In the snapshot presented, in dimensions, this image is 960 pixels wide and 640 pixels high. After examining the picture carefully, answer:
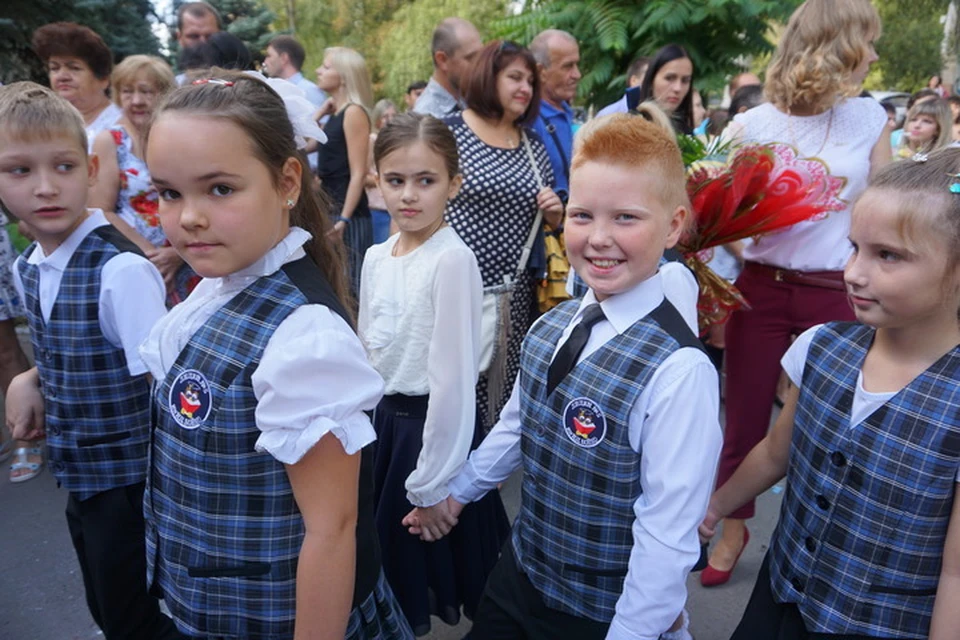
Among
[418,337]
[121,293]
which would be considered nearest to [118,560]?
[121,293]

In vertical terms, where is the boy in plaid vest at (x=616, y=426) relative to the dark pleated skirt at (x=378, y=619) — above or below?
above

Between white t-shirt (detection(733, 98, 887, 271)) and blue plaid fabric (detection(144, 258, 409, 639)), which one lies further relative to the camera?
white t-shirt (detection(733, 98, 887, 271))

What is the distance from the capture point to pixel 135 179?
12.6 feet

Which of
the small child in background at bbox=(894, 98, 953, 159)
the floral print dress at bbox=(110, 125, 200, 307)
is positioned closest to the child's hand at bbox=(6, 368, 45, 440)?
the floral print dress at bbox=(110, 125, 200, 307)

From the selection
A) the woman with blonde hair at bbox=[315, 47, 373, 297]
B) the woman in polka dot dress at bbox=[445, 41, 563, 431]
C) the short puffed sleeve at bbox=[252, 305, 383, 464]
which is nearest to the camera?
the short puffed sleeve at bbox=[252, 305, 383, 464]

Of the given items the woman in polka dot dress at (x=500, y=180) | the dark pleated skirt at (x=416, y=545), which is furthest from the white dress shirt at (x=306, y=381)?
the woman in polka dot dress at (x=500, y=180)

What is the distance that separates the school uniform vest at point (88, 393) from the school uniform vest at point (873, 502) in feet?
5.86

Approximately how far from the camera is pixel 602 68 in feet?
21.6

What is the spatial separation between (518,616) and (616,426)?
0.57 m

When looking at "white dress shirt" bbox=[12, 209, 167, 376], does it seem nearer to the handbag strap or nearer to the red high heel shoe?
the handbag strap

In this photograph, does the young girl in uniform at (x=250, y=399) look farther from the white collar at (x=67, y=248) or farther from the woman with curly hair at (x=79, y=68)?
the woman with curly hair at (x=79, y=68)

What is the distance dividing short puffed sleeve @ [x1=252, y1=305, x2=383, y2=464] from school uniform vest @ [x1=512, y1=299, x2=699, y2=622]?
1.65 ft

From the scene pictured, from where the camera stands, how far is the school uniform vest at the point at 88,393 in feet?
6.79

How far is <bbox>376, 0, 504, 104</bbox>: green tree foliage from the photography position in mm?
23281
